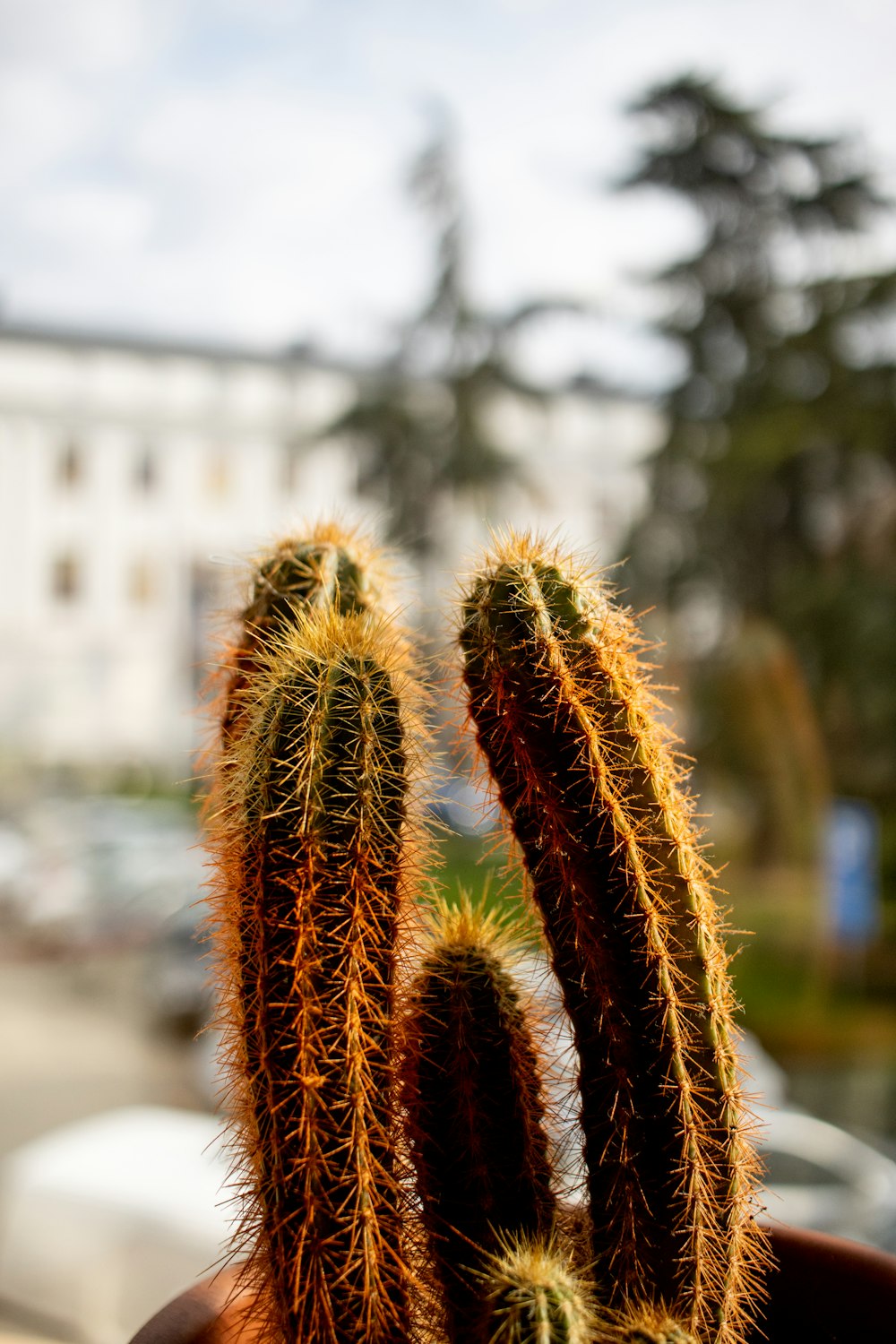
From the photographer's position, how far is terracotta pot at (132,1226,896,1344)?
71 centimetres

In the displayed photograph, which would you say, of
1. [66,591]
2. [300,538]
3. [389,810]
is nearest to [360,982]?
[389,810]

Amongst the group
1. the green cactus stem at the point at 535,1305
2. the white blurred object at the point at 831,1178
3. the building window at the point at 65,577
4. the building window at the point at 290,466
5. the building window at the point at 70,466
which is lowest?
the white blurred object at the point at 831,1178

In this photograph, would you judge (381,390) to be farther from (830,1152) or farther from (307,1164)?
(307,1164)

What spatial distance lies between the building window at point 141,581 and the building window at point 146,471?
24 cm

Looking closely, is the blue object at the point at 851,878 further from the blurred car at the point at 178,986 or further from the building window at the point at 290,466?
the building window at the point at 290,466

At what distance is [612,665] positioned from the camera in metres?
0.61

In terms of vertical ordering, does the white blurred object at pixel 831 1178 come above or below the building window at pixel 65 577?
below

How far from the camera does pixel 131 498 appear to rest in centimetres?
364

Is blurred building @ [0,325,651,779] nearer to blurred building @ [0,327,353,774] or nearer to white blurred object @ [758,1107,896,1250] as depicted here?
blurred building @ [0,327,353,774]

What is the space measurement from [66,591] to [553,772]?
3.24 metres

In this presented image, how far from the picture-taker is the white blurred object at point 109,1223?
1539mm

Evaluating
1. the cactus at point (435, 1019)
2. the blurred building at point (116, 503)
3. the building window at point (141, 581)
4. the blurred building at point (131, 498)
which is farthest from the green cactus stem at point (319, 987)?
the building window at point (141, 581)

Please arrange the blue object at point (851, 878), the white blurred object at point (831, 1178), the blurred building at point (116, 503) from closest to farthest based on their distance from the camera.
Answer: the white blurred object at point (831, 1178), the blue object at point (851, 878), the blurred building at point (116, 503)

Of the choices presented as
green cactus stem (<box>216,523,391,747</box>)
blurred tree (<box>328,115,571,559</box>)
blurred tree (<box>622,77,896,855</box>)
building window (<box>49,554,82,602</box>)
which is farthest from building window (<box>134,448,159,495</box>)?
green cactus stem (<box>216,523,391,747</box>)
